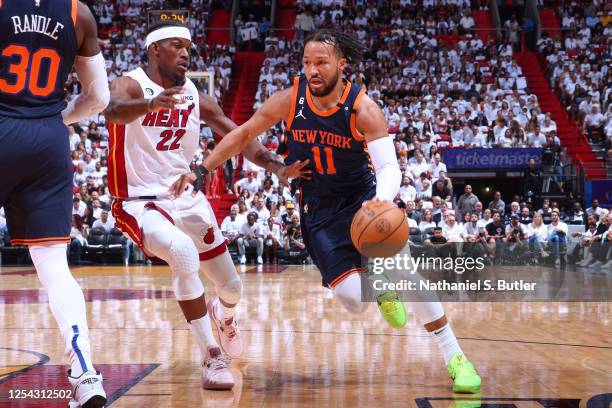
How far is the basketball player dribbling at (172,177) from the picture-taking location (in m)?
4.96

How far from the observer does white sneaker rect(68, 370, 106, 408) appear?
3.62 metres

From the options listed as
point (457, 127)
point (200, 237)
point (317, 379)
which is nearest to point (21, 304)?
point (200, 237)

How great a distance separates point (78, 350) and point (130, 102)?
5.26 ft

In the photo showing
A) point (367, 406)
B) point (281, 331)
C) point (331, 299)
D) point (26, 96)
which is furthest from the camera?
point (331, 299)

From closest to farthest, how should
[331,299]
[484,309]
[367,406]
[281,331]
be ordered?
1. [367,406]
2. [281,331]
3. [484,309]
4. [331,299]

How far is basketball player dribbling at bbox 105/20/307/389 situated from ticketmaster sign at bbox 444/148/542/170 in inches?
524

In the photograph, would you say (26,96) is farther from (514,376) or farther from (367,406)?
(514,376)

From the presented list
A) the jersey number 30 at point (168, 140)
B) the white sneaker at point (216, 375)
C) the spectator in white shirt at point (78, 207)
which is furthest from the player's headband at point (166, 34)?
the spectator in white shirt at point (78, 207)

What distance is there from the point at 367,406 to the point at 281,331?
10.2ft

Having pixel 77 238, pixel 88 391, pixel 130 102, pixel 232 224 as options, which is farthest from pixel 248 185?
pixel 88 391

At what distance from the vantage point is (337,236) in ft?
16.8

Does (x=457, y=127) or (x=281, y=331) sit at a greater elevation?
(x=457, y=127)

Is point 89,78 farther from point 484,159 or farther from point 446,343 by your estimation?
point 484,159

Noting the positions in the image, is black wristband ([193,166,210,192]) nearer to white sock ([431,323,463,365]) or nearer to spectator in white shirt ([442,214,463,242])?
white sock ([431,323,463,365])
